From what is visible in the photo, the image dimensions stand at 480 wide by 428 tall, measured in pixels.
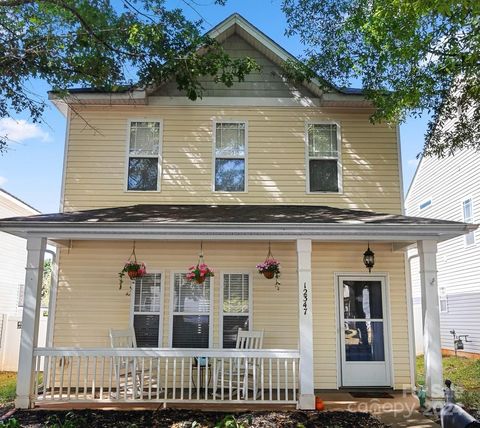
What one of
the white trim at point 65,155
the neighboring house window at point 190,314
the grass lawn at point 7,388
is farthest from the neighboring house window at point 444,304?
the grass lawn at point 7,388

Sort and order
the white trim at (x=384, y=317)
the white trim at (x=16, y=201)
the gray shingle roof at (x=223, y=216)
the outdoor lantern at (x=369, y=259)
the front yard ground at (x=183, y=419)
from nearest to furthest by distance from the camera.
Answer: the front yard ground at (x=183, y=419), the gray shingle roof at (x=223, y=216), the outdoor lantern at (x=369, y=259), the white trim at (x=384, y=317), the white trim at (x=16, y=201)

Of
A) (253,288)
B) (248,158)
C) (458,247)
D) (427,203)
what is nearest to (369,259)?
(253,288)

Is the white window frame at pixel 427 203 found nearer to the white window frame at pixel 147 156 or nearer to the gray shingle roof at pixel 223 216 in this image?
the gray shingle roof at pixel 223 216

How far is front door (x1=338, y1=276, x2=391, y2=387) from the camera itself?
8734 mm

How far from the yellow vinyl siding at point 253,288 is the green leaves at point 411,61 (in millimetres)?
2860

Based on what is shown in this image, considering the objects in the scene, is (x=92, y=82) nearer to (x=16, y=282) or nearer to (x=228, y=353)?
(x=228, y=353)

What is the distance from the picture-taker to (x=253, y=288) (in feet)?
29.4

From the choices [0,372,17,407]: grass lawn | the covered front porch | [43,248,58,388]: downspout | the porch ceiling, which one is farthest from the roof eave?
[0,372,17,407]: grass lawn

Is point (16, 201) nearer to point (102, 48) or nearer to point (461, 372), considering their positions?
point (102, 48)

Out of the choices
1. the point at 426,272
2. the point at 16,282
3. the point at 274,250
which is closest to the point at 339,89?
the point at 274,250

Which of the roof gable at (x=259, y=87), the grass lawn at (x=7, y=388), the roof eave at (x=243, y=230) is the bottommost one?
the grass lawn at (x=7, y=388)

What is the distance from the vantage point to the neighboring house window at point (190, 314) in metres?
8.82

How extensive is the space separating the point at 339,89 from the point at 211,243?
13.5 feet

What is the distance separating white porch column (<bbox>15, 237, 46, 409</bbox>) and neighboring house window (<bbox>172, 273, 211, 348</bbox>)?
104 inches
